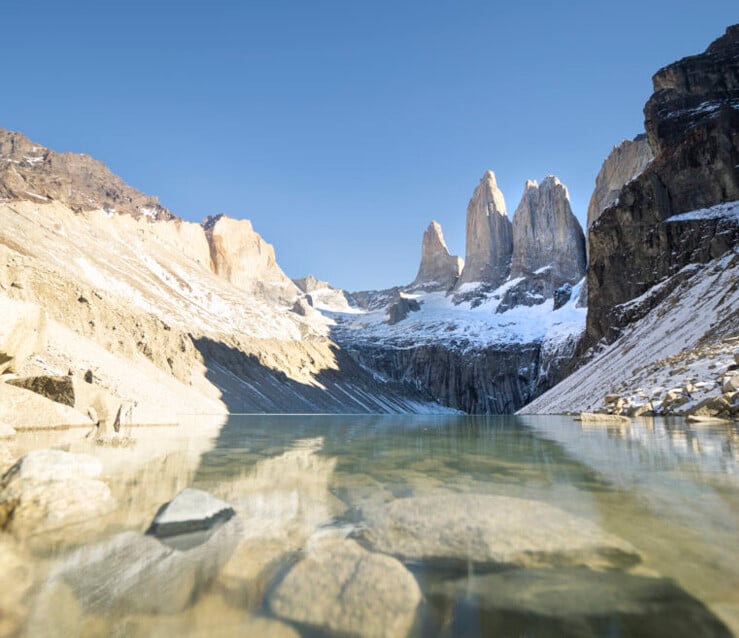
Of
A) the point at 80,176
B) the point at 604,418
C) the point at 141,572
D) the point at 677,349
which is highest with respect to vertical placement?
the point at 80,176

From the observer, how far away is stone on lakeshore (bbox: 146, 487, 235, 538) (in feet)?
16.9

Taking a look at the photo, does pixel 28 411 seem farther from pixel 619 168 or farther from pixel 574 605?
pixel 619 168

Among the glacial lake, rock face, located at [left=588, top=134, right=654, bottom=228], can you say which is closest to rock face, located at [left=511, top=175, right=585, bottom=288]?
rock face, located at [left=588, top=134, right=654, bottom=228]

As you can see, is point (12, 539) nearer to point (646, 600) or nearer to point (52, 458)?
point (52, 458)

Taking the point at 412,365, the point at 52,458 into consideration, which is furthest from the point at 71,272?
the point at 412,365

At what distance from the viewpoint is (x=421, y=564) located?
4066mm

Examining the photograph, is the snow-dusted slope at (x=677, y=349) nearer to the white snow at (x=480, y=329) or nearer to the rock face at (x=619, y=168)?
the rock face at (x=619, y=168)

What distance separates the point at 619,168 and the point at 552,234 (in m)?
55.3

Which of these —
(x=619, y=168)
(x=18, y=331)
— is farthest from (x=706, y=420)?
(x=619, y=168)

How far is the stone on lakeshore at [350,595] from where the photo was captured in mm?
3033

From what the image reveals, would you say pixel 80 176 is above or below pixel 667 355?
above

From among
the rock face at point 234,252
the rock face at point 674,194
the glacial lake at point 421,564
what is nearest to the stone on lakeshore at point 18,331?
the glacial lake at point 421,564

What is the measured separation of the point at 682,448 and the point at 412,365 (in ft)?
492

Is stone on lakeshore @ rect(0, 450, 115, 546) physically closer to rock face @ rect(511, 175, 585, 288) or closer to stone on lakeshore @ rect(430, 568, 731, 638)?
stone on lakeshore @ rect(430, 568, 731, 638)
